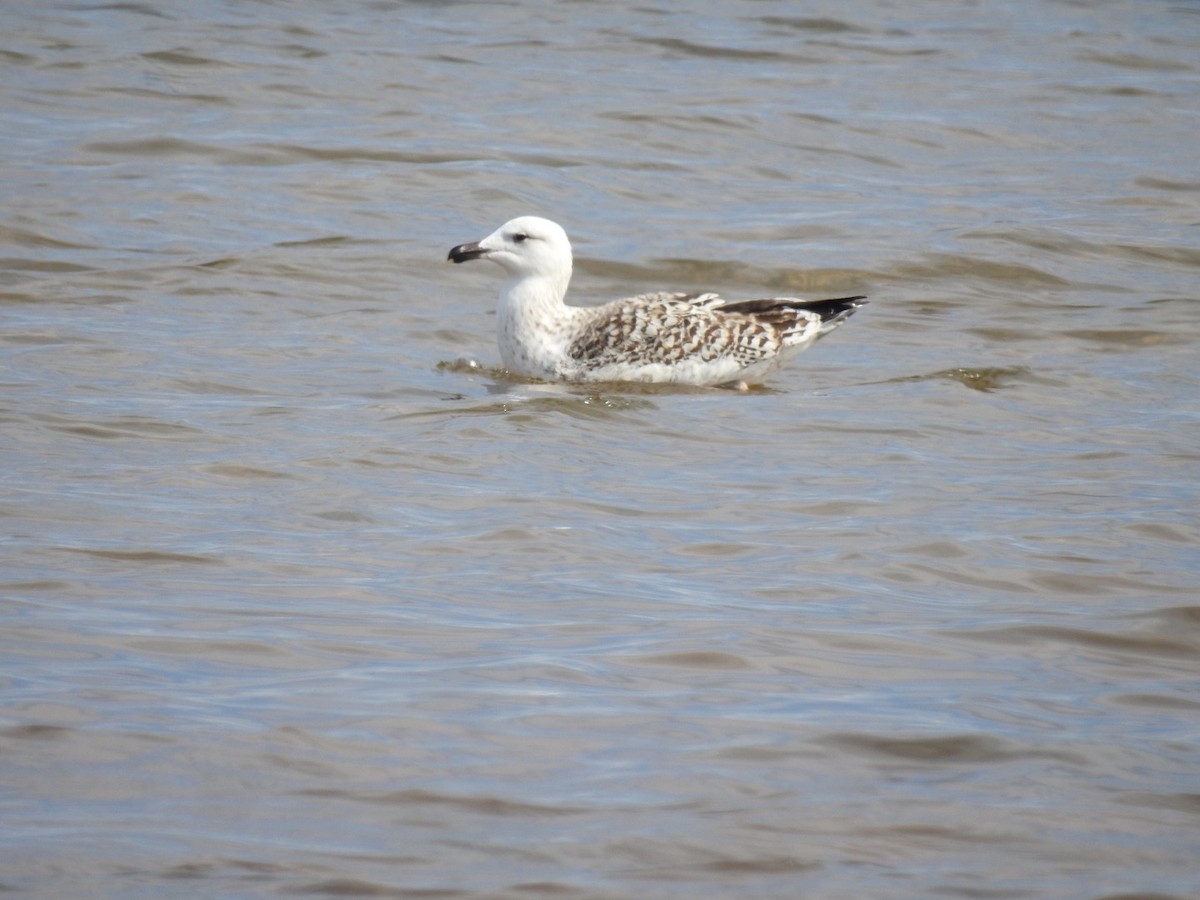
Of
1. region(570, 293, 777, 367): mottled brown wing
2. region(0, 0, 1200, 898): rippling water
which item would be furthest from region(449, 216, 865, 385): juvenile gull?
region(0, 0, 1200, 898): rippling water

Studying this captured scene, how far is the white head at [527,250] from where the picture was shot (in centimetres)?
1072

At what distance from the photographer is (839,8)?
23438 mm

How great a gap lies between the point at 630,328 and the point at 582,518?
11.2 ft

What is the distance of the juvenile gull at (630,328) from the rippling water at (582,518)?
0.29 m

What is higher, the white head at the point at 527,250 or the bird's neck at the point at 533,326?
the white head at the point at 527,250

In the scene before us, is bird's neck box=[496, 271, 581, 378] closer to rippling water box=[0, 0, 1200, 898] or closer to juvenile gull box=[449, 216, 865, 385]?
juvenile gull box=[449, 216, 865, 385]

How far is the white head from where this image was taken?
10.7 m

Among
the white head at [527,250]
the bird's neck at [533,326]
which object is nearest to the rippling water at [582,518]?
the bird's neck at [533,326]

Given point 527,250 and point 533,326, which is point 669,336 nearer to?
point 533,326

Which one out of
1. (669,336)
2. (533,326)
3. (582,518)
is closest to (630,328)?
(669,336)

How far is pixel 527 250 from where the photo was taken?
35.2ft

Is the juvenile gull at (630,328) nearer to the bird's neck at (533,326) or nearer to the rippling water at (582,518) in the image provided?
the bird's neck at (533,326)

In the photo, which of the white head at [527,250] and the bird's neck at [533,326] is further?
the white head at [527,250]

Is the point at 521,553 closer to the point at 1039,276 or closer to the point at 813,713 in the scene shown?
the point at 813,713
